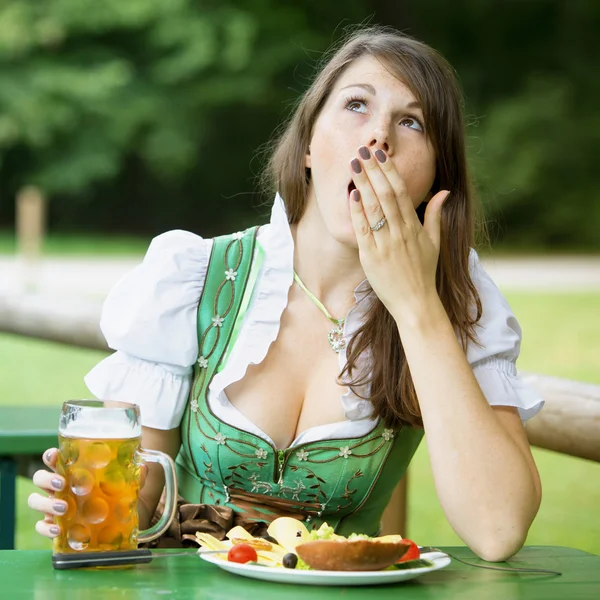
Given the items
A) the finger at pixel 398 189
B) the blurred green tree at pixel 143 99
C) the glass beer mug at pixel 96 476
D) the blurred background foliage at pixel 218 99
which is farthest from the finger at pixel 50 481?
the blurred green tree at pixel 143 99

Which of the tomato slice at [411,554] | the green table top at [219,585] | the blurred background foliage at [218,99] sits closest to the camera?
the green table top at [219,585]

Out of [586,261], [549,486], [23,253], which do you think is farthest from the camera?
[586,261]

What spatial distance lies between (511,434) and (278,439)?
1.21 ft

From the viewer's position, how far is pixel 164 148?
18.6 metres

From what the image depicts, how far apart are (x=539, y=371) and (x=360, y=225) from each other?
21.5 ft

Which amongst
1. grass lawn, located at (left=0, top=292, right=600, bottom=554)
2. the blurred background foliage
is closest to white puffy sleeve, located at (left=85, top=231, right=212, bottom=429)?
grass lawn, located at (left=0, top=292, right=600, bottom=554)

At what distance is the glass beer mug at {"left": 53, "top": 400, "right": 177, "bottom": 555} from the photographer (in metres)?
1.27

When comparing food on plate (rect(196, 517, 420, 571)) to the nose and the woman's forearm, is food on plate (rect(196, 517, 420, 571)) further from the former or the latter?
the nose

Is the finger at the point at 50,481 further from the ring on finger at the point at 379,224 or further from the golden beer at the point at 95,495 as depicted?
the ring on finger at the point at 379,224

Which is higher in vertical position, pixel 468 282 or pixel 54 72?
pixel 54 72

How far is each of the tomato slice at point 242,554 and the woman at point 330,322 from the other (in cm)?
43

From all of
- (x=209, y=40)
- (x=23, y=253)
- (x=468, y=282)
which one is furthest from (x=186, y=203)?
(x=468, y=282)

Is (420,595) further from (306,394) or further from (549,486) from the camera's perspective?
(549,486)

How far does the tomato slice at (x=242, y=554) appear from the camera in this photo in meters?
1.26
